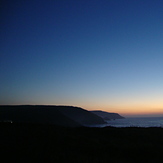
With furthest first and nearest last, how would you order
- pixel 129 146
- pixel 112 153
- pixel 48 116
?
pixel 48 116 < pixel 129 146 < pixel 112 153

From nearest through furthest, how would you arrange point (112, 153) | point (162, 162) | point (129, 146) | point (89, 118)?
point (162, 162) < point (112, 153) < point (129, 146) < point (89, 118)

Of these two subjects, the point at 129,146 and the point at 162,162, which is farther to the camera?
the point at 129,146

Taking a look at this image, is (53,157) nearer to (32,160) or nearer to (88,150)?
(32,160)

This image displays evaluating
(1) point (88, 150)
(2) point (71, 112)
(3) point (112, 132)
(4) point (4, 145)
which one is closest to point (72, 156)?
(1) point (88, 150)

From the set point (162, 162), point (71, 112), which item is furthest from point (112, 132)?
point (71, 112)

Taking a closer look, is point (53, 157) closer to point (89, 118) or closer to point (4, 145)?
point (4, 145)

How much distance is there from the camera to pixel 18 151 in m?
13.3

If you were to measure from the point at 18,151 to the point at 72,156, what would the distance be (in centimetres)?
425

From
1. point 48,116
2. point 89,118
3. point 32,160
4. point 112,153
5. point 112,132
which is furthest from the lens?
point 89,118

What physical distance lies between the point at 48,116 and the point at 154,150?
110 metres

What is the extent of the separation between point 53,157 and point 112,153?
5266 millimetres

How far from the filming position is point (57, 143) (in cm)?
1645

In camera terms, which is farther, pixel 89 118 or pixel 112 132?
pixel 89 118

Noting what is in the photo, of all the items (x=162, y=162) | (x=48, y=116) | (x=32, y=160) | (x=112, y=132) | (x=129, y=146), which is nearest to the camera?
(x=32, y=160)
